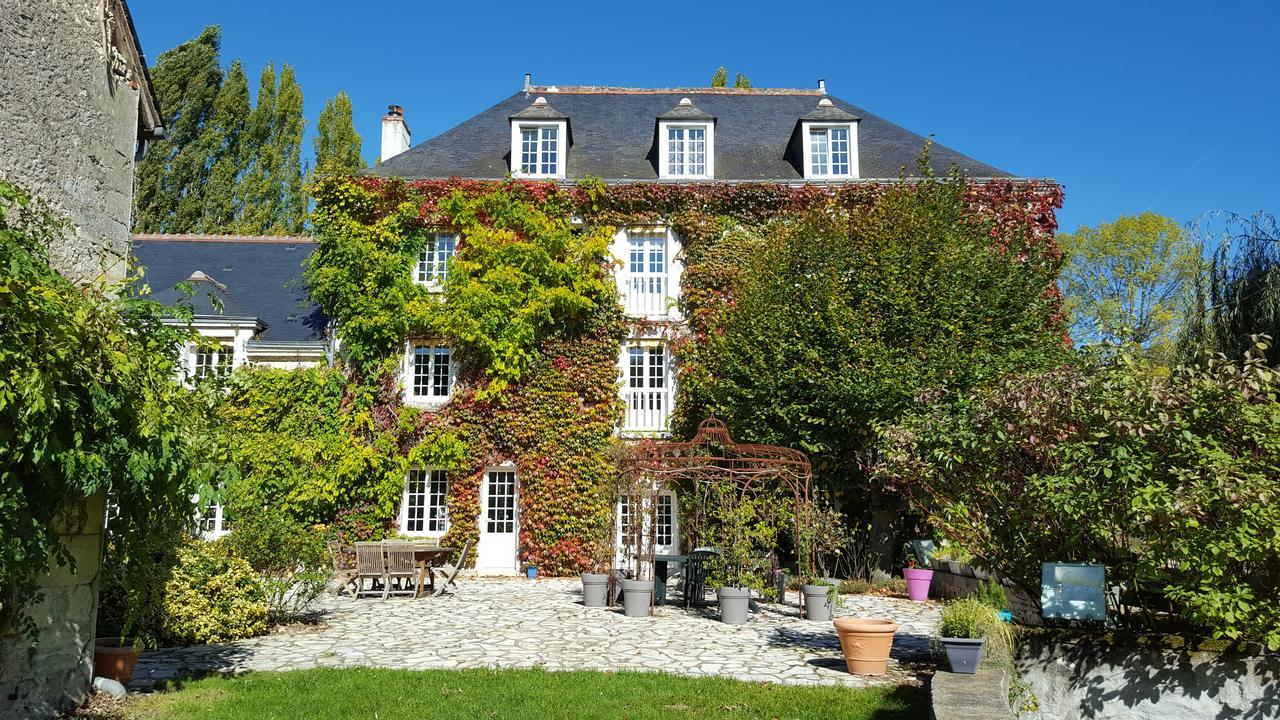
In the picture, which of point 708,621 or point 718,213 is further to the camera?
Result: point 718,213

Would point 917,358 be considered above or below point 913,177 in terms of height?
below

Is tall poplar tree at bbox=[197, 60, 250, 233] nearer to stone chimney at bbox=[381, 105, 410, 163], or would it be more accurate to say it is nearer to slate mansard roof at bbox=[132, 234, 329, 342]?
slate mansard roof at bbox=[132, 234, 329, 342]

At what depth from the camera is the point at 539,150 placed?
18906mm

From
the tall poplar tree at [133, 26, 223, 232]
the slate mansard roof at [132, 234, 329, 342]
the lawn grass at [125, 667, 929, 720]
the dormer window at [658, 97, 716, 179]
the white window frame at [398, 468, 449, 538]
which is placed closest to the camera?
the lawn grass at [125, 667, 929, 720]

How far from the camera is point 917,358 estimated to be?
46.5ft

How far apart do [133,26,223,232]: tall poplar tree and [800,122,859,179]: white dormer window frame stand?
20897 millimetres

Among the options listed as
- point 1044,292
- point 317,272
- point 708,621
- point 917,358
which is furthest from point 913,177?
point 317,272

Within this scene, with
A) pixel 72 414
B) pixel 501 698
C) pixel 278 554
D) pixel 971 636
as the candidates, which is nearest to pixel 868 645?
pixel 971 636

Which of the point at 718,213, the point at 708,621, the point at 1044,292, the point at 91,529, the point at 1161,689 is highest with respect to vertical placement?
the point at 718,213

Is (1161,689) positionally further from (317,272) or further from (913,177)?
(317,272)

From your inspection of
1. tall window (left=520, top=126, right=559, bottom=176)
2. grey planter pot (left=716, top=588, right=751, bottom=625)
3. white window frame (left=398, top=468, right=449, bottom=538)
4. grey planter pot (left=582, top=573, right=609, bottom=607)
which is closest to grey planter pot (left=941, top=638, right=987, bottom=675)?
grey planter pot (left=716, top=588, right=751, bottom=625)

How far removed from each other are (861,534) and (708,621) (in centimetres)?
624

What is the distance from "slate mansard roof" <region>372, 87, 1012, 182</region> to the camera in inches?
749

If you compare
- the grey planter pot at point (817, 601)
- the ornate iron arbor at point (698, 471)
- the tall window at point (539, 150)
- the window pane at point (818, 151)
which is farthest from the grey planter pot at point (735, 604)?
the tall window at point (539, 150)
